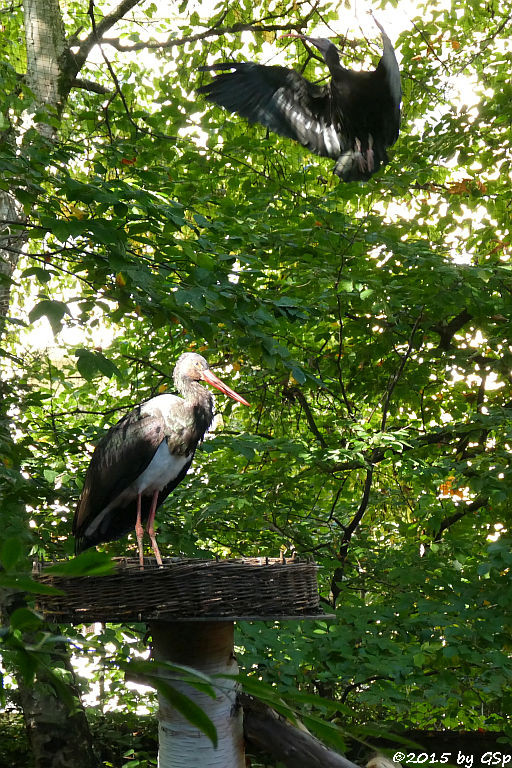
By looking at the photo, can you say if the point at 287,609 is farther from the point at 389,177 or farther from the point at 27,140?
the point at 389,177

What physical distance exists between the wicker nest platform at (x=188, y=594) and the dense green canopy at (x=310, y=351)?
1.99ft

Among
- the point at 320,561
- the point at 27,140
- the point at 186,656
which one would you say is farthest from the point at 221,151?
the point at 186,656

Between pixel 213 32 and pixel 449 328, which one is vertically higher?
pixel 213 32

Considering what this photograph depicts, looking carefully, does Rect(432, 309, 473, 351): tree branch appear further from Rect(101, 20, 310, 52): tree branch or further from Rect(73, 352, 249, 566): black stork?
Rect(73, 352, 249, 566): black stork

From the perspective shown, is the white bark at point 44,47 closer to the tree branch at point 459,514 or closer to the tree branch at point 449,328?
the tree branch at point 449,328

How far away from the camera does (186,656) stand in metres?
2.72

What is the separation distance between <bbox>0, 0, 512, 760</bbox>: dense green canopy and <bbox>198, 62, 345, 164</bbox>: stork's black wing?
12.9 inches

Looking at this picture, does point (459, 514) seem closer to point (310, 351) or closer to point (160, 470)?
point (310, 351)

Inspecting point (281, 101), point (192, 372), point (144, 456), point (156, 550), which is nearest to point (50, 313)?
point (144, 456)

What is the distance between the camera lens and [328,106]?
15.1ft

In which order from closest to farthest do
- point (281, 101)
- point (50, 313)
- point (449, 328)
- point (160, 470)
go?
1. point (50, 313)
2. point (160, 470)
3. point (281, 101)
4. point (449, 328)

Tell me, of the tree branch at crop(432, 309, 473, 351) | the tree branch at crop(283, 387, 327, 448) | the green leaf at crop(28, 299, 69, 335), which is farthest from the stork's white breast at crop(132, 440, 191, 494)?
the tree branch at crop(432, 309, 473, 351)

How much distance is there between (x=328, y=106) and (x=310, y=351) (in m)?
1.76

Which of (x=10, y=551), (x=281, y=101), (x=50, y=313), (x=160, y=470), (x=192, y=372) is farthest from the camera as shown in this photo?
(x=281, y=101)
